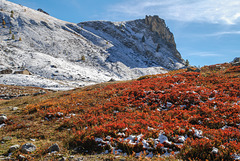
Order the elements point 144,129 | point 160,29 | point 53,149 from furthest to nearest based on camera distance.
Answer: point 160,29, point 144,129, point 53,149

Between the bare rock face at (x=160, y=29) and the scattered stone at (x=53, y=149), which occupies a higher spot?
the bare rock face at (x=160, y=29)

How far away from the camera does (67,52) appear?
241 feet

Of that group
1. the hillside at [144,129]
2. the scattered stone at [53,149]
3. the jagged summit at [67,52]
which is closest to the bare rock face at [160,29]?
the jagged summit at [67,52]

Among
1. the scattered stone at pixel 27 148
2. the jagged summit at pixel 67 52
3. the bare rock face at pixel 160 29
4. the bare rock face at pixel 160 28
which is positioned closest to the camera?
the scattered stone at pixel 27 148

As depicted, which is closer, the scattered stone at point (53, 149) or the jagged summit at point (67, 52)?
the scattered stone at point (53, 149)

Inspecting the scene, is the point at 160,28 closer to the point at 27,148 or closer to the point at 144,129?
the point at 144,129

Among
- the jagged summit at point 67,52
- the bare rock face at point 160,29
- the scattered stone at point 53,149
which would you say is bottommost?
the scattered stone at point 53,149

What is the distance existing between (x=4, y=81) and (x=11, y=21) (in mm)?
57532

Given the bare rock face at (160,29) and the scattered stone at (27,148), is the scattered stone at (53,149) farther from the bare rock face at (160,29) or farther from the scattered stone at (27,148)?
the bare rock face at (160,29)

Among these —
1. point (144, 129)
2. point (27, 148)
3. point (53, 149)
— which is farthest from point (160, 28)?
point (27, 148)

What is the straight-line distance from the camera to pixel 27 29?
2933 inches

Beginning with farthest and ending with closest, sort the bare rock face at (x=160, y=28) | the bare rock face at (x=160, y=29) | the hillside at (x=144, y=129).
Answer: the bare rock face at (x=160, y=28) < the bare rock face at (x=160, y=29) < the hillside at (x=144, y=129)

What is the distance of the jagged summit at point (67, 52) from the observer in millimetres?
49625

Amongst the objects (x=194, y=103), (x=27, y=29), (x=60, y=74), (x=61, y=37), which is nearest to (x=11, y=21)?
(x=27, y=29)
